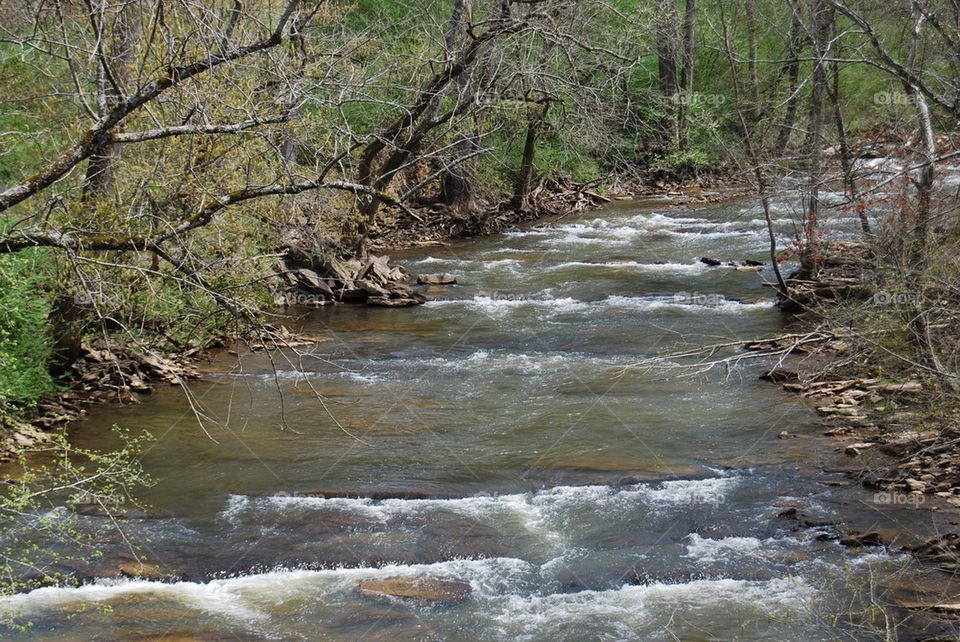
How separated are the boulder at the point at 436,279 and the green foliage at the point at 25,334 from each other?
733cm

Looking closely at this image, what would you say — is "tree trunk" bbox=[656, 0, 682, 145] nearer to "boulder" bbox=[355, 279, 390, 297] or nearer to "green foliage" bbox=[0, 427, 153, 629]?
"boulder" bbox=[355, 279, 390, 297]

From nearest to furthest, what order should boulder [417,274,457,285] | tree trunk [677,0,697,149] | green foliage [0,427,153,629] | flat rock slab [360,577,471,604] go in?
green foliage [0,427,153,629] → flat rock slab [360,577,471,604] → boulder [417,274,457,285] → tree trunk [677,0,697,149]

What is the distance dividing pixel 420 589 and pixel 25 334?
5571mm

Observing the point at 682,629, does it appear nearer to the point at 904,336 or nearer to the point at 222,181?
the point at 904,336

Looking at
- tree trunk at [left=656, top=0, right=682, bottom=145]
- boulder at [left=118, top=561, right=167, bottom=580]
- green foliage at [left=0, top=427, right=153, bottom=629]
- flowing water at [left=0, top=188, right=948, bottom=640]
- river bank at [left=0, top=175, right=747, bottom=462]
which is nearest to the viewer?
green foliage at [left=0, top=427, right=153, bottom=629]

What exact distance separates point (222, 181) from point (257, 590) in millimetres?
4635

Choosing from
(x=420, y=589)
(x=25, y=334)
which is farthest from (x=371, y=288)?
(x=420, y=589)

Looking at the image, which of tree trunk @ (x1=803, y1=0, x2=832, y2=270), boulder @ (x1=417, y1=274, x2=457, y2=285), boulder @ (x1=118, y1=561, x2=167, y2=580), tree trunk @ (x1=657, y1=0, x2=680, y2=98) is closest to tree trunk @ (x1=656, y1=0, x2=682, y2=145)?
tree trunk @ (x1=657, y1=0, x2=680, y2=98)

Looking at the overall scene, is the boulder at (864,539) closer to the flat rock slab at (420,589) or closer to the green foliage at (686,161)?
the flat rock slab at (420,589)

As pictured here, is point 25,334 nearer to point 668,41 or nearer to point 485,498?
point 485,498

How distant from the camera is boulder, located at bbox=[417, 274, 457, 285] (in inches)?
655

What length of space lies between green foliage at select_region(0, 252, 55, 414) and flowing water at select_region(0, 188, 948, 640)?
0.69 metres

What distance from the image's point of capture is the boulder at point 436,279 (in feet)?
A: 54.5

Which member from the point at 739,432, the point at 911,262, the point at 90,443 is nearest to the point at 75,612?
the point at 90,443
